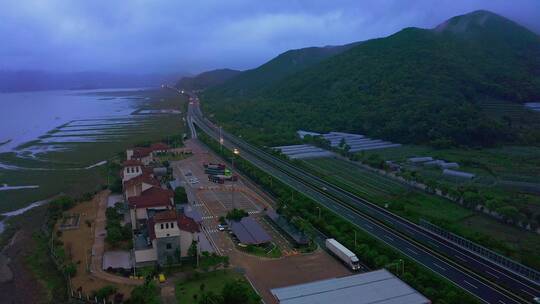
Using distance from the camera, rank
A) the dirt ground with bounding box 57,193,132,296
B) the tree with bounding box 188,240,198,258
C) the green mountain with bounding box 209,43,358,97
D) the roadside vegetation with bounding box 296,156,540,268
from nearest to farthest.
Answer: the dirt ground with bounding box 57,193,132,296 < the tree with bounding box 188,240,198,258 < the roadside vegetation with bounding box 296,156,540,268 < the green mountain with bounding box 209,43,358,97

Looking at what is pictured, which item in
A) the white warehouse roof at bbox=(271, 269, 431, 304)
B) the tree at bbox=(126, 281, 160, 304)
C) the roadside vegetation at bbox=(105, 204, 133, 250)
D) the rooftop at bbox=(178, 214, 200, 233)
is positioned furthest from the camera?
the roadside vegetation at bbox=(105, 204, 133, 250)

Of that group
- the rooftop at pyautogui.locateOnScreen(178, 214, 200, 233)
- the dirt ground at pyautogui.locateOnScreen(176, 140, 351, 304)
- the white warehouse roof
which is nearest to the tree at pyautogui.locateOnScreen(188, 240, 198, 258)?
the rooftop at pyautogui.locateOnScreen(178, 214, 200, 233)

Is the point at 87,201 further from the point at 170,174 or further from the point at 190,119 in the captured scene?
the point at 190,119

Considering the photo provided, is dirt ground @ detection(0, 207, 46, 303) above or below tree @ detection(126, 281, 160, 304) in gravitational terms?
below

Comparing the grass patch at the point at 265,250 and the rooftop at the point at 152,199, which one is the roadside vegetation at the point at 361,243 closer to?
the grass patch at the point at 265,250

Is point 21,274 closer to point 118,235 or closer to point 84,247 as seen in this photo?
point 84,247

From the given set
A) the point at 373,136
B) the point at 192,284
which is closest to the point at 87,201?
the point at 192,284

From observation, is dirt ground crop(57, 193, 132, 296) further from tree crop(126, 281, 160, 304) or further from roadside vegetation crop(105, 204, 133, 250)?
tree crop(126, 281, 160, 304)
